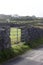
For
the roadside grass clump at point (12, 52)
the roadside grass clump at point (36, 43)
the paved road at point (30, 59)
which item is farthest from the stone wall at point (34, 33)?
the paved road at point (30, 59)

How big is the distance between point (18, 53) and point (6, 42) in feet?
4.20

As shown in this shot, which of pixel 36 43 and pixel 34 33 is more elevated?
pixel 34 33

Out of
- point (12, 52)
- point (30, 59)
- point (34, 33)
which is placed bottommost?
point (30, 59)

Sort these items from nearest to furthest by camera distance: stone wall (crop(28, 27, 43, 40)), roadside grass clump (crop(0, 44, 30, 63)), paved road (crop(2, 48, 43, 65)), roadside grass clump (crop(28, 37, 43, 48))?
paved road (crop(2, 48, 43, 65)) → roadside grass clump (crop(0, 44, 30, 63)) → roadside grass clump (crop(28, 37, 43, 48)) → stone wall (crop(28, 27, 43, 40))

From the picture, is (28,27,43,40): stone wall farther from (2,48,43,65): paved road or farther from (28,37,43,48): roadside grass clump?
(2,48,43,65): paved road

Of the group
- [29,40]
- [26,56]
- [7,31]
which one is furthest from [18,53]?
[29,40]

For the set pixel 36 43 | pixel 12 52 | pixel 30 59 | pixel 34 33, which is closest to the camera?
pixel 30 59

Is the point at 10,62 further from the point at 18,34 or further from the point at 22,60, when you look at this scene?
the point at 18,34

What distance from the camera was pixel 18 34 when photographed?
74.3ft

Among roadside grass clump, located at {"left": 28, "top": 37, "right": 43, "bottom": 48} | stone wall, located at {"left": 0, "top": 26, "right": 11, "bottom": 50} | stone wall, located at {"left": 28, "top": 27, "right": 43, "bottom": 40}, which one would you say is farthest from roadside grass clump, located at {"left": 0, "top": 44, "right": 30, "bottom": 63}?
stone wall, located at {"left": 28, "top": 27, "right": 43, "bottom": 40}

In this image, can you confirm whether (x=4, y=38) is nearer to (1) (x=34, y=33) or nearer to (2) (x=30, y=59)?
(2) (x=30, y=59)

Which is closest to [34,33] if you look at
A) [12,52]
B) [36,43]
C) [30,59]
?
[36,43]

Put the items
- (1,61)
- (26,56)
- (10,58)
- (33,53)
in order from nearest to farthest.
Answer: (1,61) → (10,58) → (26,56) → (33,53)

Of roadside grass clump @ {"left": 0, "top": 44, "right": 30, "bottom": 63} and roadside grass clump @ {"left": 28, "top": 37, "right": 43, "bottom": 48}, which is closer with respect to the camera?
roadside grass clump @ {"left": 0, "top": 44, "right": 30, "bottom": 63}
